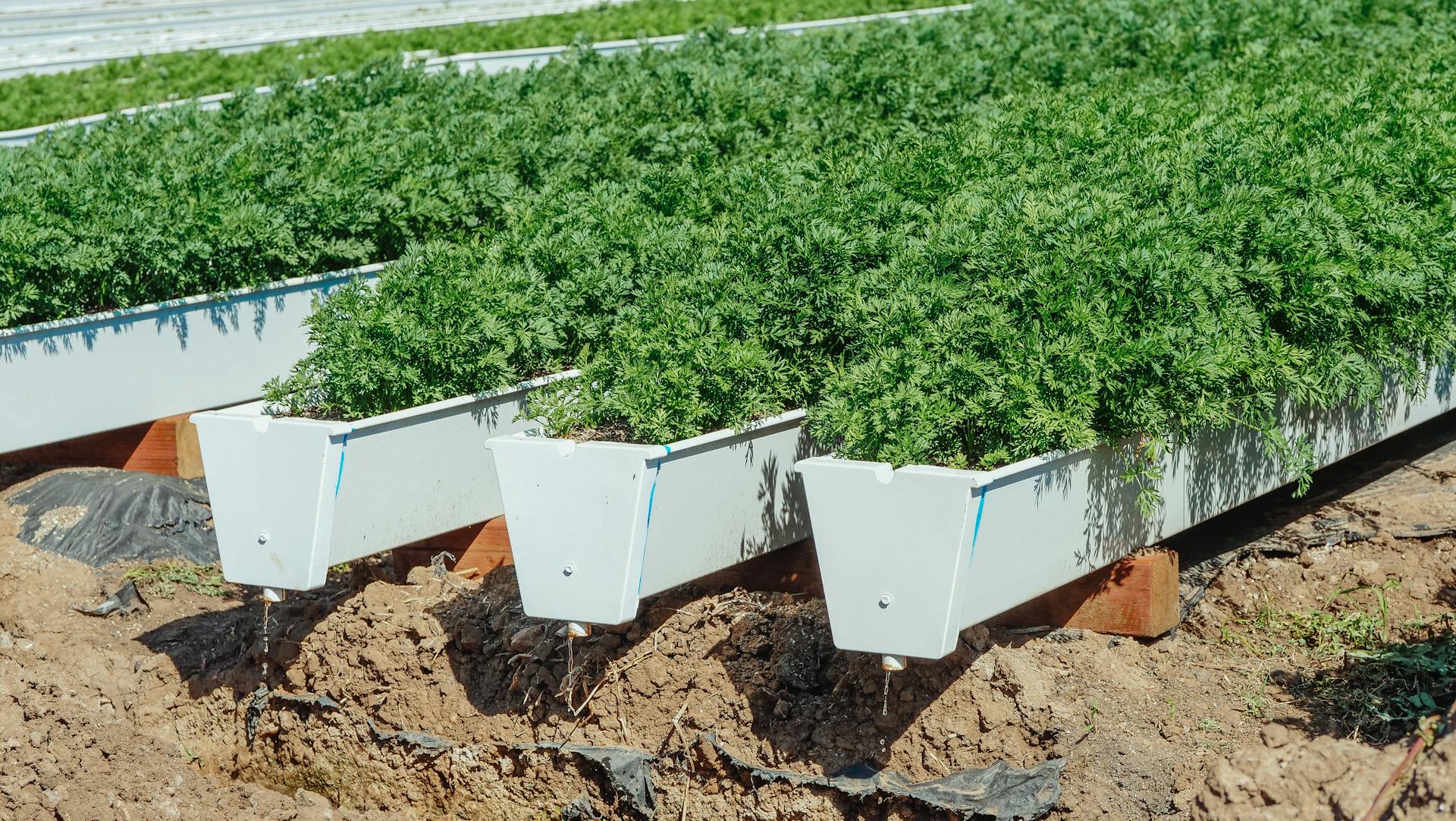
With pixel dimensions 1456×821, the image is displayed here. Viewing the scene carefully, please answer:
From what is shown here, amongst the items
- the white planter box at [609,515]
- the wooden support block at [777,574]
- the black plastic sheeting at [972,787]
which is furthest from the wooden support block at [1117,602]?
the white planter box at [609,515]

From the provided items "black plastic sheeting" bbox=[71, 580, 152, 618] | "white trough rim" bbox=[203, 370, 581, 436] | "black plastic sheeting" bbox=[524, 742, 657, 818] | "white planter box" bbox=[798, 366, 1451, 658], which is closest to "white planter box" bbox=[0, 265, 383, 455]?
"black plastic sheeting" bbox=[71, 580, 152, 618]

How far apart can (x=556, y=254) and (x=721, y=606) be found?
1.73 m

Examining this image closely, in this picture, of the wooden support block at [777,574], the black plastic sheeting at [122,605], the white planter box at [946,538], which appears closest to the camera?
the white planter box at [946,538]

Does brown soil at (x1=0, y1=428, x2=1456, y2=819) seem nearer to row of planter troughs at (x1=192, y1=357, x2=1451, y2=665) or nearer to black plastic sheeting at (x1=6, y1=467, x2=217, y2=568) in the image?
row of planter troughs at (x1=192, y1=357, x2=1451, y2=665)

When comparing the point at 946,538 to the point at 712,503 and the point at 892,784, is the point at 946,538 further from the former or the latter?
the point at 712,503

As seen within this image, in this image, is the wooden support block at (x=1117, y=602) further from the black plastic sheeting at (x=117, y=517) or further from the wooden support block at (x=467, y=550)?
the black plastic sheeting at (x=117, y=517)

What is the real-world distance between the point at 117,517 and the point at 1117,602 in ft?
13.9

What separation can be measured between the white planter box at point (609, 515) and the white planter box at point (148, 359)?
219 cm

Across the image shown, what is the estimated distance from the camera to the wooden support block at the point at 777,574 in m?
4.94

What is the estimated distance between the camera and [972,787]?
3938 millimetres

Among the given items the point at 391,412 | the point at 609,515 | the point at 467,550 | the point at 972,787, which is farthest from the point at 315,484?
the point at 972,787

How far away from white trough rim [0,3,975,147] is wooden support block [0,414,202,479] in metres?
2.76

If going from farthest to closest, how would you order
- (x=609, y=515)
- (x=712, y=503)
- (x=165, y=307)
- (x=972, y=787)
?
(x=165, y=307) → (x=712, y=503) → (x=609, y=515) → (x=972, y=787)

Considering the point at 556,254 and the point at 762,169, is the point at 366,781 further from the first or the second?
the point at 762,169
